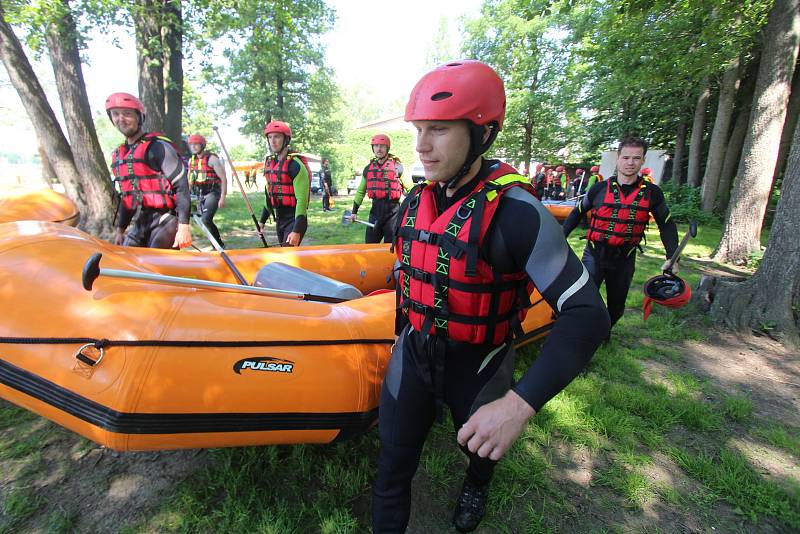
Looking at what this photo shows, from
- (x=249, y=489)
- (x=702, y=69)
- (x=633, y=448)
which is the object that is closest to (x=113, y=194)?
(x=249, y=489)

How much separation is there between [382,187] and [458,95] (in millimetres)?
4526

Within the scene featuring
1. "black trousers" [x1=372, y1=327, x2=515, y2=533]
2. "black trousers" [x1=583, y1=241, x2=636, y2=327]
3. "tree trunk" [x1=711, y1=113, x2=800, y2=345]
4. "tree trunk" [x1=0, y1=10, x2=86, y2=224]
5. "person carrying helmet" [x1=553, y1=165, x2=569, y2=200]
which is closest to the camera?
"black trousers" [x1=372, y1=327, x2=515, y2=533]

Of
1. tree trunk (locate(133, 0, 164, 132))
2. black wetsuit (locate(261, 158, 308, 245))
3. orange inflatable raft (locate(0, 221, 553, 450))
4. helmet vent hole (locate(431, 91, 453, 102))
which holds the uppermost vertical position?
tree trunk (locate(133, 0, 164, 132))

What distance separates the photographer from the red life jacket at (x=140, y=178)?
3.61 metres

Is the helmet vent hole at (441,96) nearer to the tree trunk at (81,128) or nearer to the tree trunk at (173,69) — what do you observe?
the tree trunk at (81,128)

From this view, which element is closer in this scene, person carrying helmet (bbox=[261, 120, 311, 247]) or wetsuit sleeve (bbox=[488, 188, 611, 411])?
wetsuit sleeve (bbox=[488, 188, 611, 411])

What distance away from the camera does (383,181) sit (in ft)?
18.7

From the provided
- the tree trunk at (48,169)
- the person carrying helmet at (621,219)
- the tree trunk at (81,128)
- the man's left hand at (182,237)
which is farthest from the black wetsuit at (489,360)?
the tree trunk at (48,169)

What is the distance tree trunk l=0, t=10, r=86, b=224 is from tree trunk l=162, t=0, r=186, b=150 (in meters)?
1.83

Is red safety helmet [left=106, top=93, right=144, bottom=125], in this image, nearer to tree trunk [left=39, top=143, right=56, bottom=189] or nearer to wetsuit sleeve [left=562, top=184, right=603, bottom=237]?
wetsuit sleeve [left=562, top=184, right=603, bottom=237]

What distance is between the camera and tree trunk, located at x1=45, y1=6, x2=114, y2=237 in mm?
6246

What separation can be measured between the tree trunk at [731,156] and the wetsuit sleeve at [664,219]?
10.8m

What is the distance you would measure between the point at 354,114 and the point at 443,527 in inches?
2914

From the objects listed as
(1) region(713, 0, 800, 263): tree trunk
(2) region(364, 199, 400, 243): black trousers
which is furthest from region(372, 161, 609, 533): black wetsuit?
(1) region(713, 0, 800, 263): tree trunk
